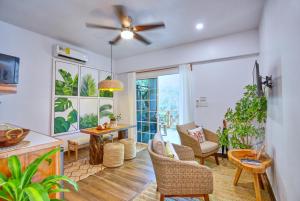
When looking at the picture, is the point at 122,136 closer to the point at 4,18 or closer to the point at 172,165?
the point at 172,165

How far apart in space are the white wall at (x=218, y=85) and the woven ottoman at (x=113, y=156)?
208cm

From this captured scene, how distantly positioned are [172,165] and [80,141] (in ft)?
8.41

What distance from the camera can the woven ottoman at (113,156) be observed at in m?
3.02

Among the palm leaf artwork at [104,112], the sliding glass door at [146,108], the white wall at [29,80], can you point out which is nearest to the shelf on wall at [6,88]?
the white wall at [29,80]

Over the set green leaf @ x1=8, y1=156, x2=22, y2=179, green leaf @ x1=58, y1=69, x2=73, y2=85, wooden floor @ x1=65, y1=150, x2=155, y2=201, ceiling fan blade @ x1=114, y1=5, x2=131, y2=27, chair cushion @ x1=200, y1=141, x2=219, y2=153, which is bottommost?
wooden floor @ x1=65, y1=150, x2=155, y2=201

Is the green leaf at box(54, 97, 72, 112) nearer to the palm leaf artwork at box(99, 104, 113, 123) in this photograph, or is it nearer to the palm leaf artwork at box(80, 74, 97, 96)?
the palm leaf artwork at box(80, 74, 97, 96)

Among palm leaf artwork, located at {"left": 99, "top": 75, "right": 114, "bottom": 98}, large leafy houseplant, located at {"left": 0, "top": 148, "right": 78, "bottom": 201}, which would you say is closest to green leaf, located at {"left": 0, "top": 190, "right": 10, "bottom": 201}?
large leafy houseplant, located at {"left": 0, "top": 148, "right": 78, "bottom": 201}

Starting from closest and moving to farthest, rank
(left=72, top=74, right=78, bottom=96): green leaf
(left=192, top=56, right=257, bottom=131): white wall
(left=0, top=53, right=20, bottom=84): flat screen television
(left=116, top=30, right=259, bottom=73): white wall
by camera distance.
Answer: (left=0, top=53, right=20, bottom=84): flat screen television, (left=116, top=30, right=259, bottom=73): white wall, (left=192, top=56, right=257, bottom=131): white wall, (left=72, top=74, right=78, bottom=96): green leaf

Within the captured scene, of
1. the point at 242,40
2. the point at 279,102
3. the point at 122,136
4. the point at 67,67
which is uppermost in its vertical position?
the point at 242,40

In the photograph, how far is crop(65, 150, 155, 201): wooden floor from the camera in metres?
2.11

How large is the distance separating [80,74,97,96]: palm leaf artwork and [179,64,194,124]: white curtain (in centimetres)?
260

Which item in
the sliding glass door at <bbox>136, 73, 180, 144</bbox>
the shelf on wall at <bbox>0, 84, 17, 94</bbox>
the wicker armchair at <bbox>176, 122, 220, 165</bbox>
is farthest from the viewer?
the sliding glass door at <bbox>136, 73, 180, 144</bbox>

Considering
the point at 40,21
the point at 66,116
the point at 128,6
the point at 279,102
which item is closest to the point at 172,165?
the point at 279,102

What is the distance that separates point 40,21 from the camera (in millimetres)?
2904
